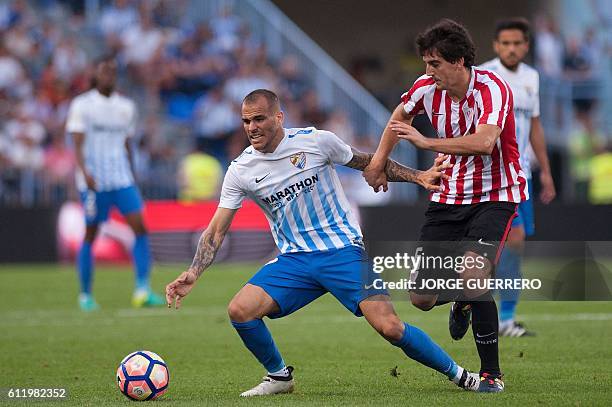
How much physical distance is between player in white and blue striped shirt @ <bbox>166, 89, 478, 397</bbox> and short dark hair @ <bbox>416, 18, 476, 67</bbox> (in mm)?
720

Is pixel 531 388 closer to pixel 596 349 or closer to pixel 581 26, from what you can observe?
pixel 596 349

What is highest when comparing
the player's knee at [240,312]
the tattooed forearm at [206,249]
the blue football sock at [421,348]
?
the tattooed forearm at [206,249]

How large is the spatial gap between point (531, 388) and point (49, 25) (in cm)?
1658

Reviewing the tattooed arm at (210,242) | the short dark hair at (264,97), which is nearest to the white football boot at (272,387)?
the tattooed arm at (210,242)

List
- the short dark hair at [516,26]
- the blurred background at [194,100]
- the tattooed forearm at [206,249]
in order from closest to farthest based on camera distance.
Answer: the tattooed forearm at [206,249] < the short dark hair at [516,26] < the blurred background at [194,100]

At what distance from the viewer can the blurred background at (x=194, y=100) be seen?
1806cm

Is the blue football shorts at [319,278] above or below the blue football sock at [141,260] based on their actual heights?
above

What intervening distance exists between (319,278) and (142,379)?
119 cm

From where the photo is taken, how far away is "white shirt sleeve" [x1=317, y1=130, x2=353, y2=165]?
22.7 ft

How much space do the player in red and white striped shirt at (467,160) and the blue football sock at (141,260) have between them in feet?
19.1

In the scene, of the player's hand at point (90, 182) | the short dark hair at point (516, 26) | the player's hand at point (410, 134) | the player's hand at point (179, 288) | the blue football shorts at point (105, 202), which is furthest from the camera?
the blue football shorts at point (105, 202)

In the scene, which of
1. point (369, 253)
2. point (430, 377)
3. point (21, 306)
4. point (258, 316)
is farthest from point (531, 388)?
point (21, 306)

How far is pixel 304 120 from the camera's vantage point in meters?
21.0

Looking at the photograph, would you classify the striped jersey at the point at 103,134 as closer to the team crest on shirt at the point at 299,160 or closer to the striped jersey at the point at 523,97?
the striped jersey at the point at 523,97
